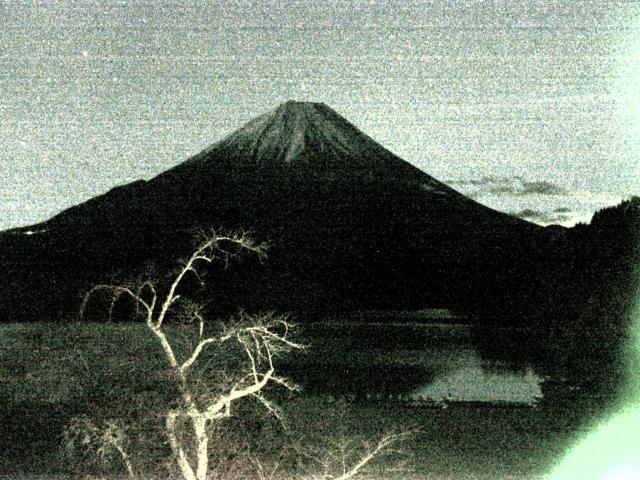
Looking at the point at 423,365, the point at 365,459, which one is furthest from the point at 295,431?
the point at 423,365

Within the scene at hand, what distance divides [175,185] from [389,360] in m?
69.3

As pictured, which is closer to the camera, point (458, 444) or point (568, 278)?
point (458, 444)

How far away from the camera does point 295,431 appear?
55.9ft

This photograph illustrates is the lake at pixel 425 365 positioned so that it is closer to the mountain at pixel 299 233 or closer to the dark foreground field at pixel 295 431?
the dark foreground field at pixel 295 431

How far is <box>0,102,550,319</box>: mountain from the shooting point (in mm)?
64688

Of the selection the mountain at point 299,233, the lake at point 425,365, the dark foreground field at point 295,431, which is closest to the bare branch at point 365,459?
the dark foreground field at point 295,431

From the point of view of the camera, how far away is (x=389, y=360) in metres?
32.2

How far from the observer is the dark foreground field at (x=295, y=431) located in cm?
1471

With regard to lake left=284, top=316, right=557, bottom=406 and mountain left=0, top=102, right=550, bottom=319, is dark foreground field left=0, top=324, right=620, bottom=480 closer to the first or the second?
lake left=284, top=316, right=557, bottom=406

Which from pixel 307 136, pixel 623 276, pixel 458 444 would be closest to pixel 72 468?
pixel 458 444

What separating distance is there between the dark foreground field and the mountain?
3012 centimetres

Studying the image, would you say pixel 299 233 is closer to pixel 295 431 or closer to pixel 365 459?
pixel 295 431

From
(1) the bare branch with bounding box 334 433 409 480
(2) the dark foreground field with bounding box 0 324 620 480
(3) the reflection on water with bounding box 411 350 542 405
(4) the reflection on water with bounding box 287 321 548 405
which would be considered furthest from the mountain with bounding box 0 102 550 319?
(1) the bare branch with bounding box 334 433 409 480

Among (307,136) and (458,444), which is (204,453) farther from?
(307,136)
